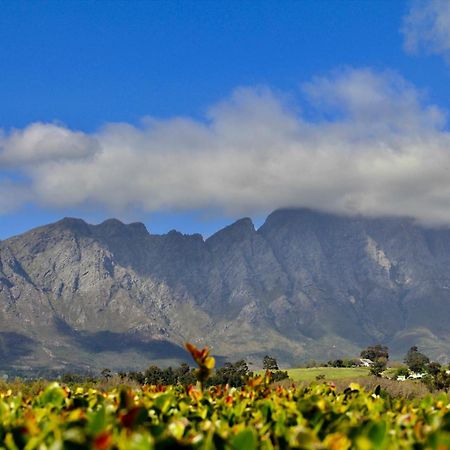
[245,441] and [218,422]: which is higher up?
[245,441]

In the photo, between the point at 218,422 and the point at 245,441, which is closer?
the point at 245,441

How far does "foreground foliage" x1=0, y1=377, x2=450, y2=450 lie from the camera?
6.46 metres

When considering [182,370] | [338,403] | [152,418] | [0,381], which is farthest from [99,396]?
[182,370]

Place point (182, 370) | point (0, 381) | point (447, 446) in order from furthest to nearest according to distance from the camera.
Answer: point (182, 370)
point (0, 381)
point (447, 446)

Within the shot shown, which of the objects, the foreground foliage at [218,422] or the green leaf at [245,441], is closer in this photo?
the foreground foliage at [218,422]

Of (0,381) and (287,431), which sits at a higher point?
(287,431)

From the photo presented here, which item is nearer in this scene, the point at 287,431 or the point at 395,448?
the point at 395,448

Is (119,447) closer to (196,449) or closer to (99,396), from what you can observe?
(196,449)

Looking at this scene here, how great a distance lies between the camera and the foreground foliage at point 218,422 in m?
6.46

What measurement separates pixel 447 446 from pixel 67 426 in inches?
153

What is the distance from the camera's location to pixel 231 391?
41.4ft

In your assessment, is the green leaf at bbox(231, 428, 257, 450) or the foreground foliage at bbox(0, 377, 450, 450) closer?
the foreground foliage at bbox(0, 377, 450, 450)

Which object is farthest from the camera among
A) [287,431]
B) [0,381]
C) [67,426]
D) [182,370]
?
[182,370]

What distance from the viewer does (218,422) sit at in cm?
873
